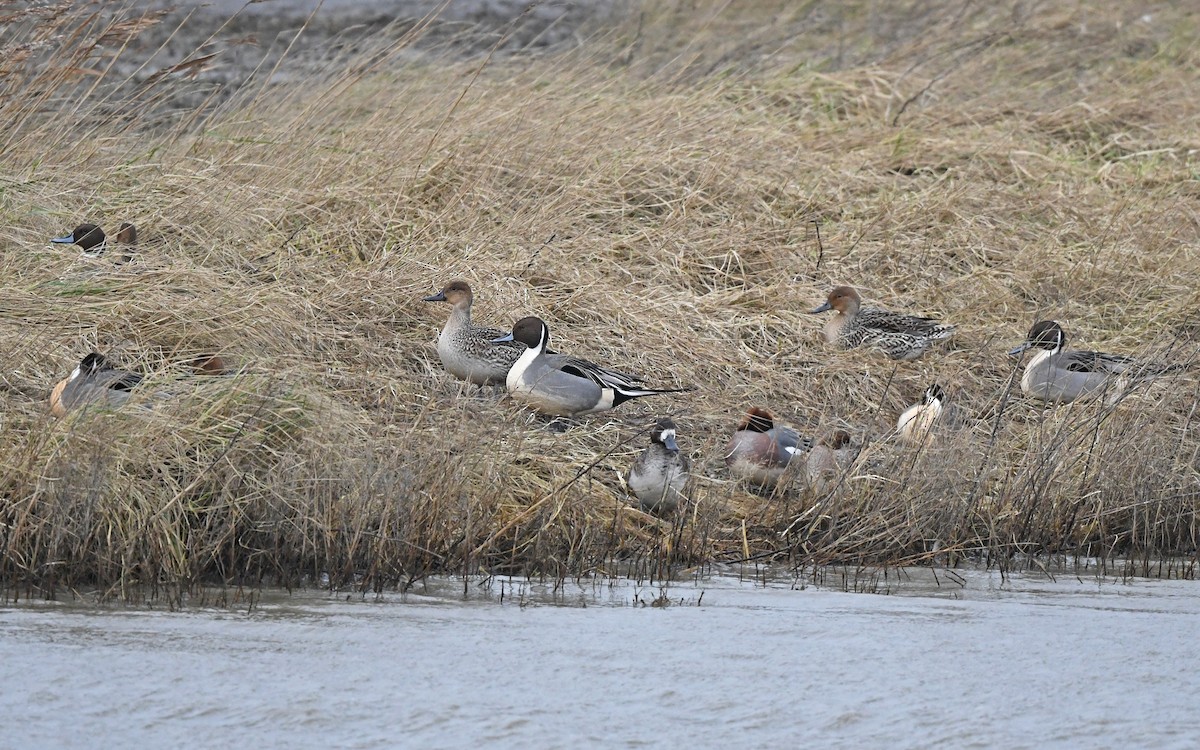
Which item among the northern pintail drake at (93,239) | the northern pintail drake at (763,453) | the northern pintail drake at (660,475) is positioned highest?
the northern pintail drake at (93,239)

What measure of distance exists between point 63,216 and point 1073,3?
9408 millimetres

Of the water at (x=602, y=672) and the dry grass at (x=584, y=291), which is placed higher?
the dry grass at (x=584, y=291)

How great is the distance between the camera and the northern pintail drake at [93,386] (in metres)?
5.22

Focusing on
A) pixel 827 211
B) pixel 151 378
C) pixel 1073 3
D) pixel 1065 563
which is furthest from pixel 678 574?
pixel 1073 3

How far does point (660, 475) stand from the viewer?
567 centimetres

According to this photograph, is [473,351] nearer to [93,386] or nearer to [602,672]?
[93,386]

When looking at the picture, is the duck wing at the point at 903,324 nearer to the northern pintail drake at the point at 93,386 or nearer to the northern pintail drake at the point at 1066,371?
the northern pintail drake at the point at 1066,371

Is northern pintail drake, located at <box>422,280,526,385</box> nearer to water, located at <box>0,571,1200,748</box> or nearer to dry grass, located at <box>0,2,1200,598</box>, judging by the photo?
dry grass, located at <box>0,2,1200,598</box>

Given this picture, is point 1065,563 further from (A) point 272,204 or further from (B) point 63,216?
(B) point 63,216

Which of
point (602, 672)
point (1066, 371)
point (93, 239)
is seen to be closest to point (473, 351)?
point (93, 239)

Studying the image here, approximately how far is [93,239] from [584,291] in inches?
83.4

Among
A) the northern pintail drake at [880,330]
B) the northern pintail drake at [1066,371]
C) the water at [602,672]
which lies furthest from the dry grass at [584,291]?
the water at [602,672]

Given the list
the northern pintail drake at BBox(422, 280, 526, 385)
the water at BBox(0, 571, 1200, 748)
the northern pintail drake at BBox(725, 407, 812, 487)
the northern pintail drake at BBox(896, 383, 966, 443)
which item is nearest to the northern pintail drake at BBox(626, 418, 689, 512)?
the northern pintail drake at BBox(725, 407, 812, 487)

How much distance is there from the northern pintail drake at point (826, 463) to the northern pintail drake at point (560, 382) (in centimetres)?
72
